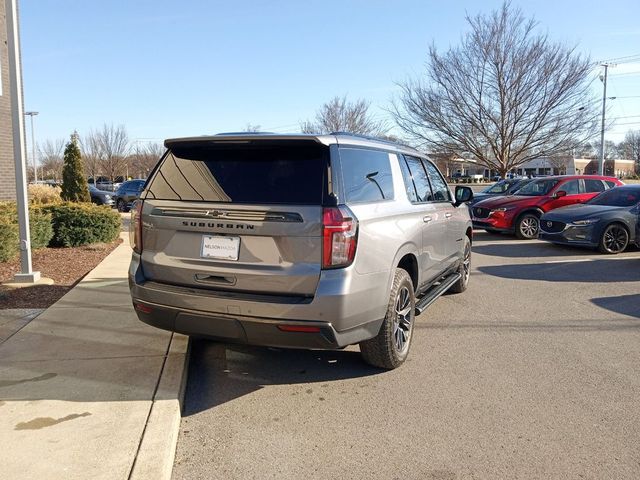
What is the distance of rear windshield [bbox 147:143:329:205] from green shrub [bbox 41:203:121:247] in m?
7.52

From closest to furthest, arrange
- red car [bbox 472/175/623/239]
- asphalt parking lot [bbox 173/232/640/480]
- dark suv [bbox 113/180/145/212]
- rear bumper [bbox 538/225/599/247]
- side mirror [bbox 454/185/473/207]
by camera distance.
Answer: asphalt parking lot [bbox 173/232/640/480], side mirror [bbox 454/185/473/207], rear bumper [bbox 538/225/599/247], red car [bbox 472/175/623/239], dark suv [bbox 113/180/145/212]

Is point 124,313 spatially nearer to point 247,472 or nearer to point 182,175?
point 182,175

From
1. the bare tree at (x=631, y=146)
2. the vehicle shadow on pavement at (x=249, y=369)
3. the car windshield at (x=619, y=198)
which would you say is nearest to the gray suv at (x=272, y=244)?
the vehicle shadow on pavement at (x=249, y=369)

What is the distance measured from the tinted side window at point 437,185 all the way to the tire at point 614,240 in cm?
609

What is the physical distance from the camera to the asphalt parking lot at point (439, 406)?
311 centimetres

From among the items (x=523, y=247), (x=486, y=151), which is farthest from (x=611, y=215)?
(x=486, y=151)

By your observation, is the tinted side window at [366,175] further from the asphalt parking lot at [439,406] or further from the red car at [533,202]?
the red car at [533,202]

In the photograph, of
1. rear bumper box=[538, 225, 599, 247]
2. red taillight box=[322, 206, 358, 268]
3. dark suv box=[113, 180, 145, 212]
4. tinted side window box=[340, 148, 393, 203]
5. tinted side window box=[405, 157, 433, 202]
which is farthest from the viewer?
dark suv box=[113, 180, 145, 212]

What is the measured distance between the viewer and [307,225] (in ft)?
11.6

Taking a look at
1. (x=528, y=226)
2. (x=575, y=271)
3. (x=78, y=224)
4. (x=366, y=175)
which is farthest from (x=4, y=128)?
(x=528, y=226)

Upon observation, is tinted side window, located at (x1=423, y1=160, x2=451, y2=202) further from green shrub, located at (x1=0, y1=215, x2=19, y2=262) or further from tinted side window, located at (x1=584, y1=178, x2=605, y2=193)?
tinted side window, located at (x1=584, y1=178, x2=605, y2=193)

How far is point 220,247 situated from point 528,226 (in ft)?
39.1

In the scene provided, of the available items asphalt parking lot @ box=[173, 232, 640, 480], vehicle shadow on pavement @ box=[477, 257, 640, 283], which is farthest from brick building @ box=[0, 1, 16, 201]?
vehicle shadow on pavement @ box=[477, 257, 640, 283]

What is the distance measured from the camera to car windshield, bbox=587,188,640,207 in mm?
11508
